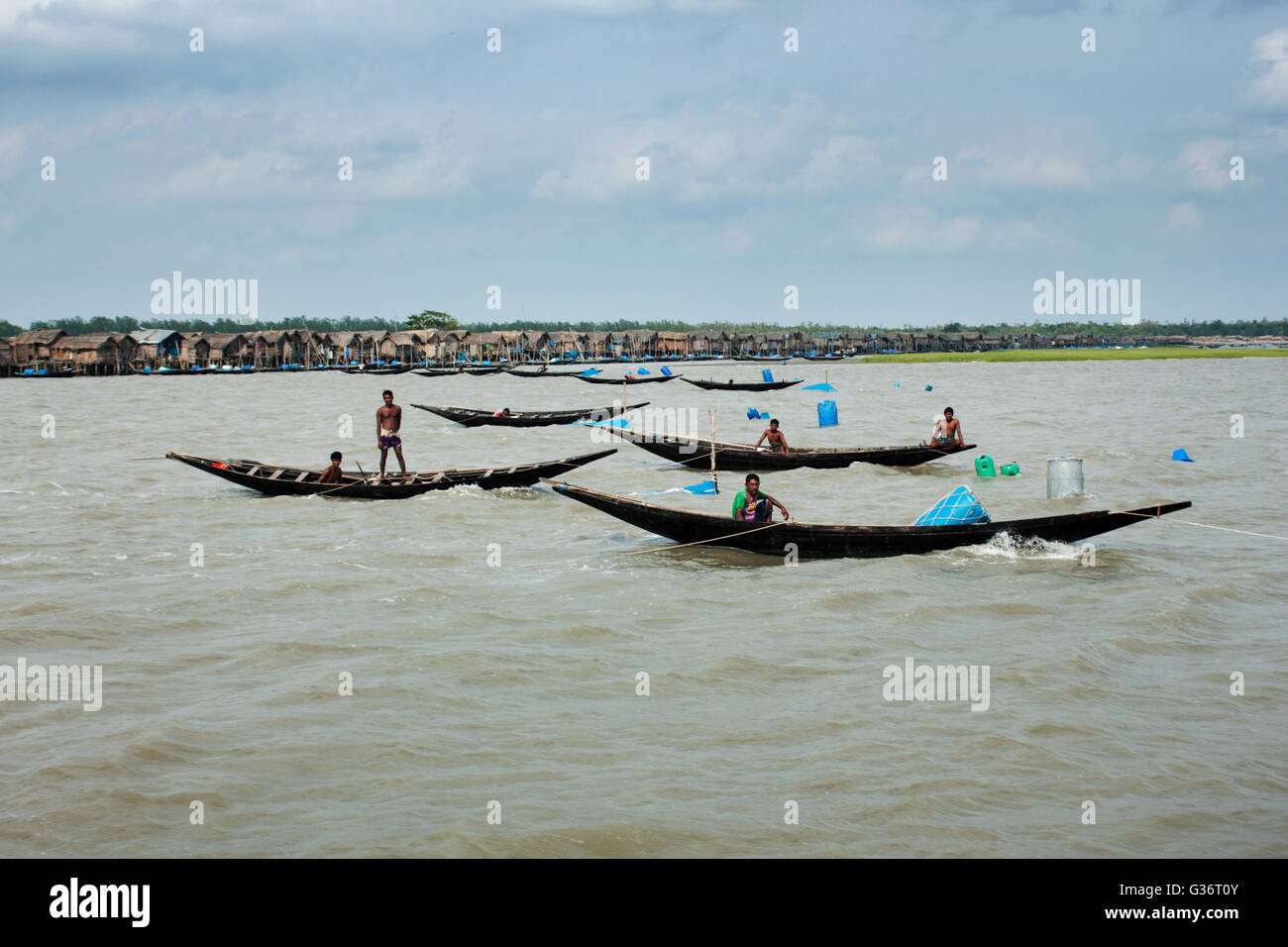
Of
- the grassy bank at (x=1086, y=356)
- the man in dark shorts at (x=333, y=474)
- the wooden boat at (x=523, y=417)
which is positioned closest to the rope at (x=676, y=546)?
the man in dark shorts at (x=333, y=474)

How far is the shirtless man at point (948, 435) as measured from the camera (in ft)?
65.1

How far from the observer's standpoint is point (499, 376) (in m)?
77.2

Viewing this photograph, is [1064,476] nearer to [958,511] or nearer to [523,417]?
[958,511]

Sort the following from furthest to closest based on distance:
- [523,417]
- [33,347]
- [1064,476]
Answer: [33,347] < [523,417] < [1064,476]

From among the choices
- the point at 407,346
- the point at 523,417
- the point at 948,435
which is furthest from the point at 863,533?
the point at 407,346

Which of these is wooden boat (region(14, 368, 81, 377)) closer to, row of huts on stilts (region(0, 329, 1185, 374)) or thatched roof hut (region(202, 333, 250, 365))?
row of huts on stilts (region(0, 329, 1185, 374))

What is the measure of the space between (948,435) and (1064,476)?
4.48m

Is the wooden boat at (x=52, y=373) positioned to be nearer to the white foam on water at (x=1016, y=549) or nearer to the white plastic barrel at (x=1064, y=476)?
the white plastic barrel at (x=1064, y=476)

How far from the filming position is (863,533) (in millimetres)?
11242

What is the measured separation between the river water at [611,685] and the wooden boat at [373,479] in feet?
1.00

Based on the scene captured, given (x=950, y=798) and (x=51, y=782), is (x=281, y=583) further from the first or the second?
(x=950, y=798)

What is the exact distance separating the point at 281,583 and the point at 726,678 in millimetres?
5531

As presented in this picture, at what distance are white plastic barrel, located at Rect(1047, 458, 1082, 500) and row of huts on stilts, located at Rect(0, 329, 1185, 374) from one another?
74.0 meters

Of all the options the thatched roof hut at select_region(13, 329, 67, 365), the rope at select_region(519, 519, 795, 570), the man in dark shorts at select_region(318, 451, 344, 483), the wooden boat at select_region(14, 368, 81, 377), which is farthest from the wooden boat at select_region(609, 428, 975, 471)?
the thatched roof hut at select_region(13, 329, 67, 365)
